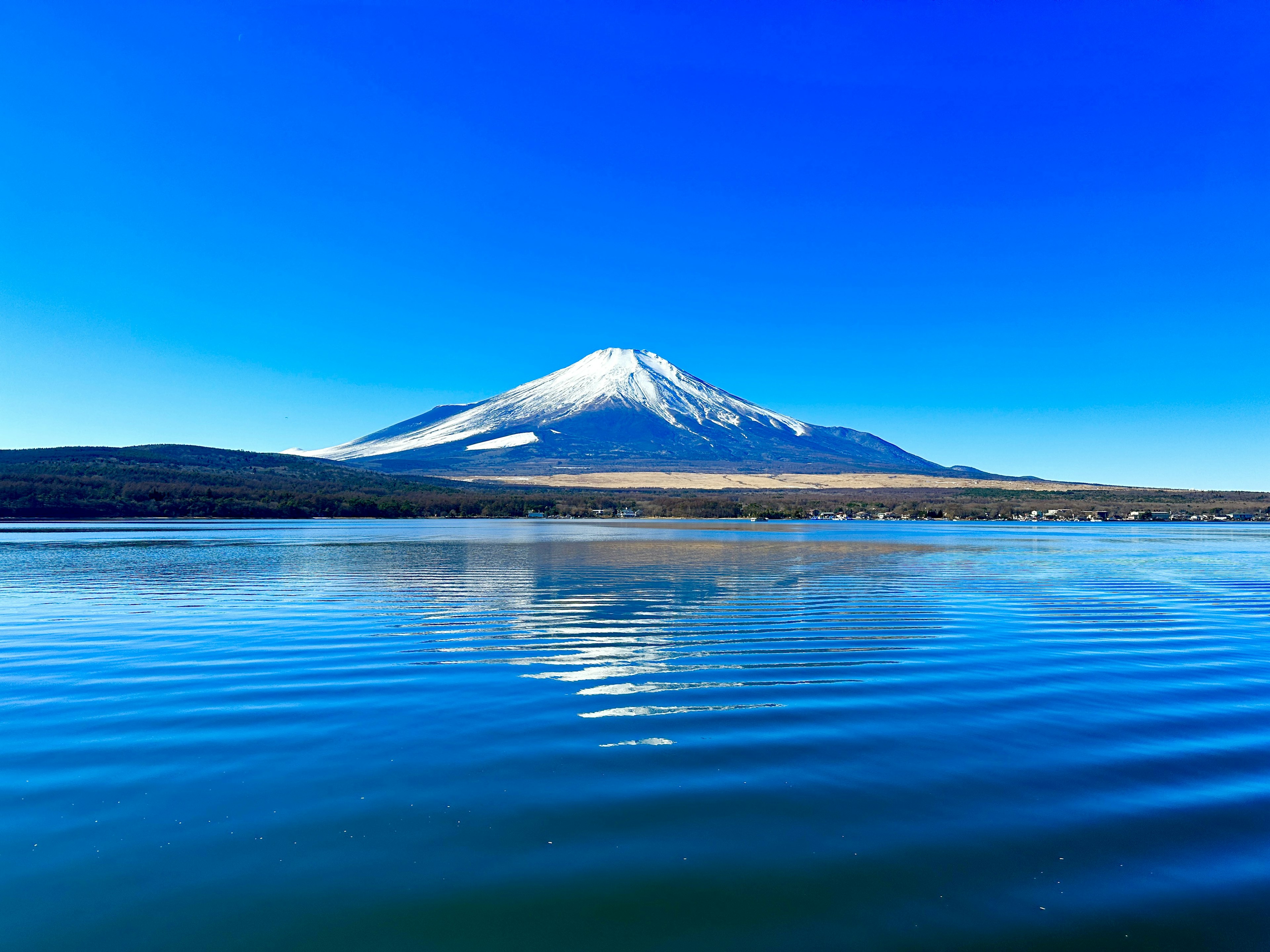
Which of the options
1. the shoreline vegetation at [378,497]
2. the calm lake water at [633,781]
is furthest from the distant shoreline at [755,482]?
the calm lake water at [633,781]

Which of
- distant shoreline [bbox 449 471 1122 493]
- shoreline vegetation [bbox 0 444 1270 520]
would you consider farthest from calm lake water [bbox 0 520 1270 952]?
distant shoreline [bbox 449 471 1122 493]

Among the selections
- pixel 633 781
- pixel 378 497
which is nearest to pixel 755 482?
pixel 378 497

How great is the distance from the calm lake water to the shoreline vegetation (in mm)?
79430

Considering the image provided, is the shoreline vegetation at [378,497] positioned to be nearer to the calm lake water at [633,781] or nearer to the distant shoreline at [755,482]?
the distant shoreline at [755,482]

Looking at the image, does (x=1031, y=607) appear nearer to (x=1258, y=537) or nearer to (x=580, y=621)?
(x=580, y=621)

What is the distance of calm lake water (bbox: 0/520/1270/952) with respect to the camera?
4.25 metres

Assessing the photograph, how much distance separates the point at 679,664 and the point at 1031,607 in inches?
403

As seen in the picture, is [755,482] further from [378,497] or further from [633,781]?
[633,781]

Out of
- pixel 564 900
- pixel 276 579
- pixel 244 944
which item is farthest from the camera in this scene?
pixel 276 579

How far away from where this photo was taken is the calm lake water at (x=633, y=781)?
4254 mm

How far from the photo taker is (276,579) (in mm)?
22344

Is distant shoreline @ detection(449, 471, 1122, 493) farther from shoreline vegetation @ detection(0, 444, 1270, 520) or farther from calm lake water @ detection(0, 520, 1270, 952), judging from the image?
calm lake water @ detection(0, 520, 1270, 952)

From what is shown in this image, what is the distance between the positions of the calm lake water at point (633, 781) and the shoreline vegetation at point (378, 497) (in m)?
79.4

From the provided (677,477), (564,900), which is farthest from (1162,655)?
(677,477)
